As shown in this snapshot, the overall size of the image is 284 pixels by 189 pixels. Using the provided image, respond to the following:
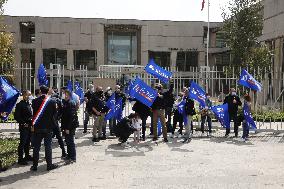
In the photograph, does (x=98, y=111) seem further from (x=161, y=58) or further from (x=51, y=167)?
(x=161, y=58)

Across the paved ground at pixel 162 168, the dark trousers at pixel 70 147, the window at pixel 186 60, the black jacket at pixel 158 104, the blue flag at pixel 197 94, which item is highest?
the window at pixel 186 60

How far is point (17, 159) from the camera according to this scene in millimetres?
10297

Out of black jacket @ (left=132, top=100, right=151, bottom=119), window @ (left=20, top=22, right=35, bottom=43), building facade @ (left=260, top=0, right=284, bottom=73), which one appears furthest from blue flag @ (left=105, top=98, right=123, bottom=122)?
window @ (left=20, top=22, right=35, bottom=43)

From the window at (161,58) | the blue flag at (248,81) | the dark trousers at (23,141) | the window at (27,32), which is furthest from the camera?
the window at (161,58)

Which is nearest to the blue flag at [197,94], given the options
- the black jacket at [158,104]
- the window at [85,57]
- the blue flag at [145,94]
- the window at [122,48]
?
the black jacket at [158,104]

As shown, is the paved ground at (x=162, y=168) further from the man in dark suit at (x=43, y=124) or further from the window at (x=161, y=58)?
the window at (x=161, y=58)

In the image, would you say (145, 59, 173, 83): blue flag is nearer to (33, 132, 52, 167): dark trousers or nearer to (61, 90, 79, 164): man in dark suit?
(61, 90, 79, 164): man in dark suit

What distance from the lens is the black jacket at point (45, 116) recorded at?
30.0 ft

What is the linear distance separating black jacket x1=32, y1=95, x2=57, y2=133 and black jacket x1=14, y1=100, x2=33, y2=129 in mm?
757

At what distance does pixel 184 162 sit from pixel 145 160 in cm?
102

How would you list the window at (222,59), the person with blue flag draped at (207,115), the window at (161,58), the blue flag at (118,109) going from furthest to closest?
the window at (222,59) → the window at (161,58) → the person with blue flag draped at (207,115) → the blue flag at (118,109)

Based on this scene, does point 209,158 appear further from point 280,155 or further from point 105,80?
point 105,80

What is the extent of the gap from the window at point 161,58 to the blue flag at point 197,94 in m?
43.7

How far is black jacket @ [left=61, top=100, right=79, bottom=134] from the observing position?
33.1ft
